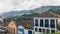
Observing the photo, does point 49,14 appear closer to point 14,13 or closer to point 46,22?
point 46,22

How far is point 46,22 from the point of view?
4.68 ft

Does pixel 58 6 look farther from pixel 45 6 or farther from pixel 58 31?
pixel 58 31

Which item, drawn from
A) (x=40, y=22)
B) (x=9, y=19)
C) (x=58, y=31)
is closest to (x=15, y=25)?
(x=9, y=19)

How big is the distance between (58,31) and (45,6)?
25cm

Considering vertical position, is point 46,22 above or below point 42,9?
below

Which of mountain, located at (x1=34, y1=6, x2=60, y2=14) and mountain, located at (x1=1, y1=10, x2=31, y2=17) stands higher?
mountain, located at (x1=34, y1=6, x2=60, y2=14)

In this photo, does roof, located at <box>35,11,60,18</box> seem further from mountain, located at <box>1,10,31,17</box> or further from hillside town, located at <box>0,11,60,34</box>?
mountain, located at <box>1,10,31,17</box>

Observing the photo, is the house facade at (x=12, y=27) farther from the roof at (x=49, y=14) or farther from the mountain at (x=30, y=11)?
the roof at (x=49, y=14)

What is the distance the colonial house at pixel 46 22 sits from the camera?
1.40 m

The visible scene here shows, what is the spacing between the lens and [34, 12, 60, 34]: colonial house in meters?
1.40

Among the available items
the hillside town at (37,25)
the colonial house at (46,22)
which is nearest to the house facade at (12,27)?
the hillside town at (37,25)

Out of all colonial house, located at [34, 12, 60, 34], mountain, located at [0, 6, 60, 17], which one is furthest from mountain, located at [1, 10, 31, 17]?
colonial house, located at [34, 12, 60, 34]

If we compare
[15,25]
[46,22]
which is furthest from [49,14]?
[15,25]

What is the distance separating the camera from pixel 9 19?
1491 mm
